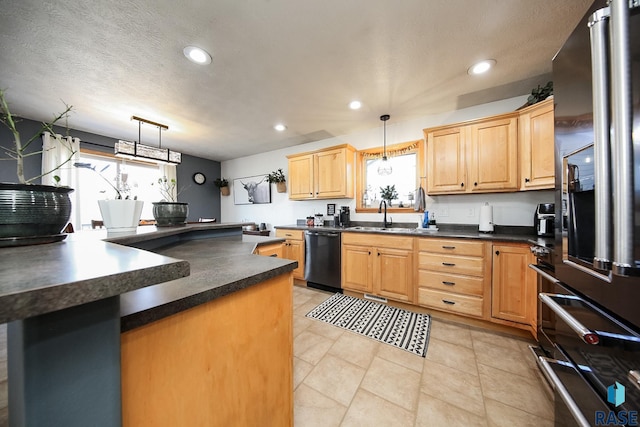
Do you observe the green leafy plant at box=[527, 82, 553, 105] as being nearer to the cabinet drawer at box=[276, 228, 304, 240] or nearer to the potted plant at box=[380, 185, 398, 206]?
the potted plant at box=[380, 185, 398, 206]

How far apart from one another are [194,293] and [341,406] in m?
1.26

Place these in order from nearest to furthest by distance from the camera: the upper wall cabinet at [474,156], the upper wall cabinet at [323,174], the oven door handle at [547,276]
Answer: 1. the oven door handle at [547,276]
2. the upper wall cabinet at [474,156]
3. the upper wall cabinet at [323,174]

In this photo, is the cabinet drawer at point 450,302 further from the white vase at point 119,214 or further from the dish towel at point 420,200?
the white vase at point 119,214

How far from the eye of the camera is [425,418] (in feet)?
4.07

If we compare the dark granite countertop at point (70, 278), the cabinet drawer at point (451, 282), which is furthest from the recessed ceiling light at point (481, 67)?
the dark granite countertop at point (70, 278)

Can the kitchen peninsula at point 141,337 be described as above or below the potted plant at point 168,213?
below

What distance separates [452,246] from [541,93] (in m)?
1.64

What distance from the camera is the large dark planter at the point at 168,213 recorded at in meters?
1.79

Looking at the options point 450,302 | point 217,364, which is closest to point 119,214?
point 217,364

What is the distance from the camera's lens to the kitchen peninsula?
360 mm

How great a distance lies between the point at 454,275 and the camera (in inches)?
87.4

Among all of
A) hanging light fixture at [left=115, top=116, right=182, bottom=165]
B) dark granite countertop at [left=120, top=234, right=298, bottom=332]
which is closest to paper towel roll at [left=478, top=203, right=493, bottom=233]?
dark granite countertop at [left=120, top=234, right=298, bottom=332]

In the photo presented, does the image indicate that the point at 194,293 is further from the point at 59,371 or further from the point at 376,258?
the point at 376,258

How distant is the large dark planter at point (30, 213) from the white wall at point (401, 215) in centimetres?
316
